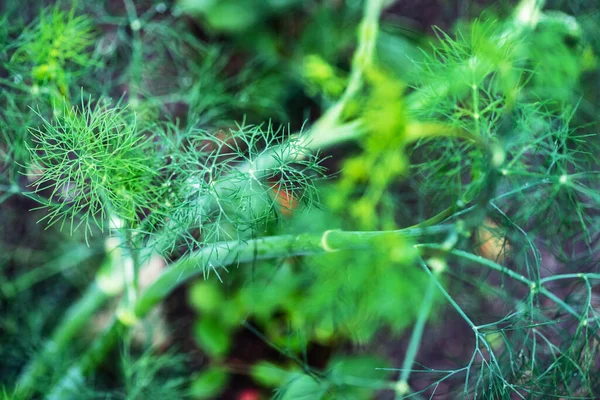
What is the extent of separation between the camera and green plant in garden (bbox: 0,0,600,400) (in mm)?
755

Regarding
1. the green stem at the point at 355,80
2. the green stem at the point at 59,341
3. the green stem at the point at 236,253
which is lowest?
the green stem at the point at 59,341

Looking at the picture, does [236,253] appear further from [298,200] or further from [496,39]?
[496,39]

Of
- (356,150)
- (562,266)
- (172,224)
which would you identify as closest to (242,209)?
(172,224)

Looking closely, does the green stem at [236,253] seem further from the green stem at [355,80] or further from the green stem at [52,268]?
the green stem at [52,268]

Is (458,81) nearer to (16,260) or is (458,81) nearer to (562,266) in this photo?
(562,266)

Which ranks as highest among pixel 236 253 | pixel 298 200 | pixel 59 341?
pixel 298 200

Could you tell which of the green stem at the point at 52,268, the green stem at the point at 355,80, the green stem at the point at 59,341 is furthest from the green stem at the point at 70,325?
the green stem at the point at 355,80

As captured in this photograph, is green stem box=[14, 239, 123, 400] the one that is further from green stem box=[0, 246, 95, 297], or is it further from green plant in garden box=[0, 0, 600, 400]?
green stem box=[0, 246, 95, 297]

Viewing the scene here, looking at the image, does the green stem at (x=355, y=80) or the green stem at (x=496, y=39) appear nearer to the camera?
the green stem at (x=496, y=39)

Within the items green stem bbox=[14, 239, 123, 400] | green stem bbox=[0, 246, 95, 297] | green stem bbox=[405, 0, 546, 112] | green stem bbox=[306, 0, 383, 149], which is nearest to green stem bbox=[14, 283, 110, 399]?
green stem bbox=[14, 239, 123, 400]

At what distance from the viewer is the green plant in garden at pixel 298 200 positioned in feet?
2.48

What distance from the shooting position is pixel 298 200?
28.9 inches

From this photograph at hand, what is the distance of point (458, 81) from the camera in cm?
83

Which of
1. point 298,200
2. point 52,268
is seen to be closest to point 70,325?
point 52,268
